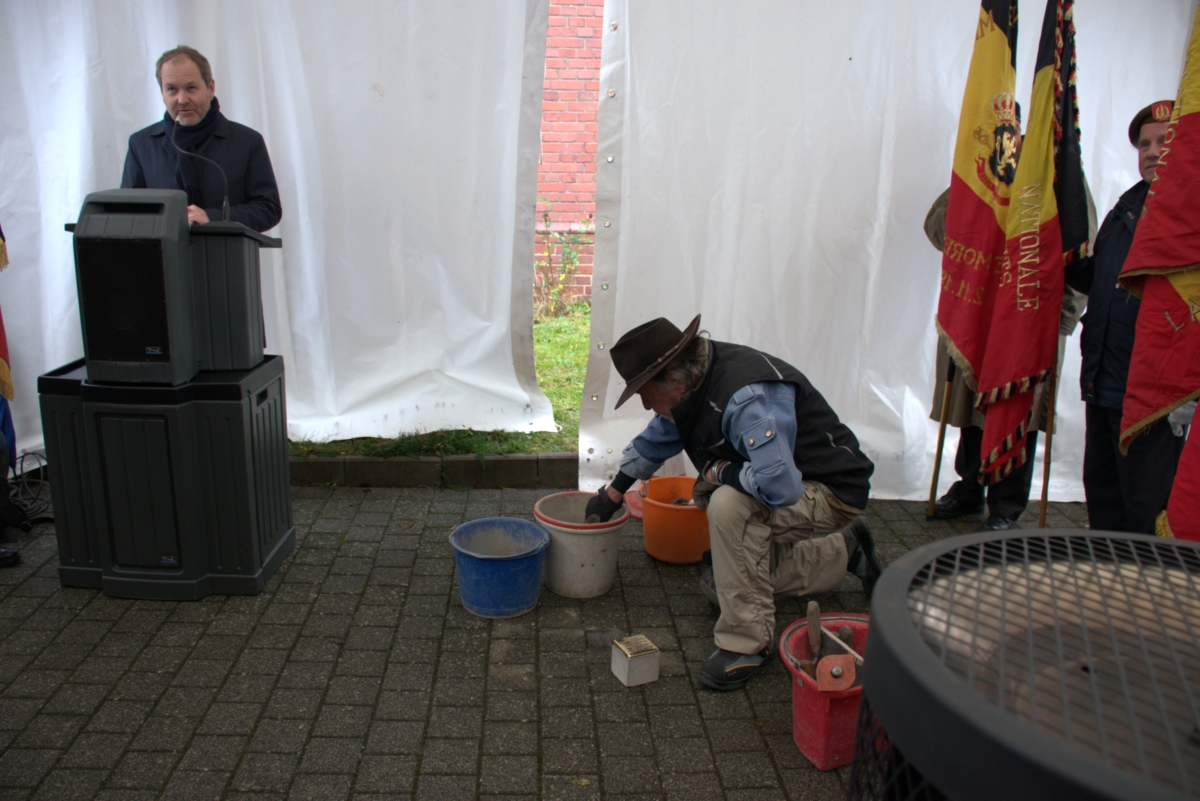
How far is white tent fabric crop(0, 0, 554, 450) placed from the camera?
12.7 ft

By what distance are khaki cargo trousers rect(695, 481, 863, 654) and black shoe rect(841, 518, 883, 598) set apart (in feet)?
0.99

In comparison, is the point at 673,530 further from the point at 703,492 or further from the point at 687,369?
the point at 687,369

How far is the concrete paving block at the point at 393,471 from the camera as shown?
424cm

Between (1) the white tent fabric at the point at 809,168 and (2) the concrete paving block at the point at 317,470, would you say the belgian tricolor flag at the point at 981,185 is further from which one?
(2) the concrete paving block at the point at 317,470

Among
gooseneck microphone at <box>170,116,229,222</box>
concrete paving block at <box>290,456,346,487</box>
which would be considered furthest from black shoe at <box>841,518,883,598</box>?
gooseneck microphone at <box>170,116,229,222</box>

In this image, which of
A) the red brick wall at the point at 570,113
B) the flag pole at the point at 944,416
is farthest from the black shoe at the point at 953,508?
the red brick wall at the point at 570,113

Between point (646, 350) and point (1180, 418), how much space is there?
5.58 feet

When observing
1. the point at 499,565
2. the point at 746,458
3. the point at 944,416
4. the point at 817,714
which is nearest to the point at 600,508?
the point at 499,565

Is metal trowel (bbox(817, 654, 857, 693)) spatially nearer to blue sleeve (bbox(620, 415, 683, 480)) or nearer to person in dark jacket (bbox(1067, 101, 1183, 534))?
blue sleeve (bbox(620, 415, 683, 480))

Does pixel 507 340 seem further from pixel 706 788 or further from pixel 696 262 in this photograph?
pixel 706 788

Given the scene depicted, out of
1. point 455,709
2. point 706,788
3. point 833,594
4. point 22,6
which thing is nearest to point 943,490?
point 833,594

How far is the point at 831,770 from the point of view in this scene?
89.4 inches

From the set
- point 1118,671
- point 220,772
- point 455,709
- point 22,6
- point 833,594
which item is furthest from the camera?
point 22,6

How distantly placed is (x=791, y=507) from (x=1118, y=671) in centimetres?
182
